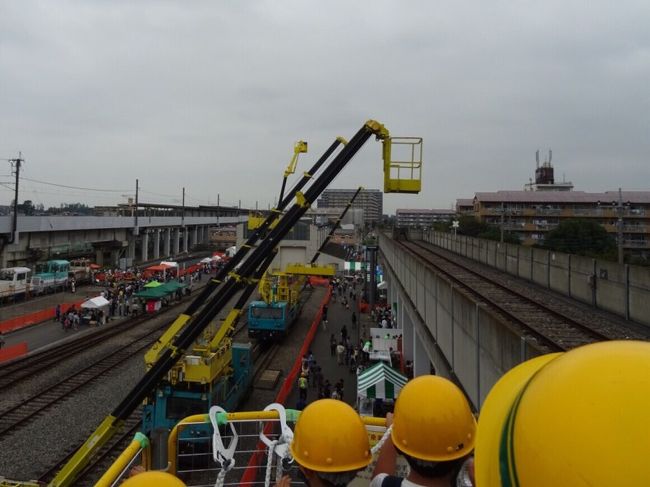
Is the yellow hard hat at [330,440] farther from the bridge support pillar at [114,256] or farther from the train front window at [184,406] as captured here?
the bridge support pillar at [114,256]

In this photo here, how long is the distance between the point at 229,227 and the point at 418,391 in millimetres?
120165

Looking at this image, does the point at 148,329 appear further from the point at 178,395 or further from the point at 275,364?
the point at 178,395

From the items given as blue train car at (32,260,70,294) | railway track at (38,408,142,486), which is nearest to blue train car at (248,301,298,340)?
railway track at (38,408,142,486)

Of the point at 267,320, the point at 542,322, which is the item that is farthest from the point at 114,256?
the point at 542,322

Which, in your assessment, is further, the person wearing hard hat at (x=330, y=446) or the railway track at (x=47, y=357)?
the railway track at (x=47, y=357)

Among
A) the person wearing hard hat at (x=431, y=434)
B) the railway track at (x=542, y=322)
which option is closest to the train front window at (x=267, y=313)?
the railway track at (x=542, y=322)

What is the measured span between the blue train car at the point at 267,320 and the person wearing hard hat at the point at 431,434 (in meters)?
21.3

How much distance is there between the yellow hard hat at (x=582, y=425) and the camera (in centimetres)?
105

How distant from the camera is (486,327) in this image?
275 inches

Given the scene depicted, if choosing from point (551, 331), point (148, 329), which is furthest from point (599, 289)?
point (148, 329)

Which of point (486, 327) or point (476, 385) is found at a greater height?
point (486, 327)

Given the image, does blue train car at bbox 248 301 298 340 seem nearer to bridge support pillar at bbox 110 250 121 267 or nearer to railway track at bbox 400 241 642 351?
railway track at bbox 400 241 642 351

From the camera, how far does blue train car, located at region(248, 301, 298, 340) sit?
23.7 m

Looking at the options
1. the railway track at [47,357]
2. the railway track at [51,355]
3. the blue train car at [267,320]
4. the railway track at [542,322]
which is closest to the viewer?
the railway track at [542,322]
